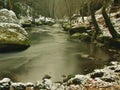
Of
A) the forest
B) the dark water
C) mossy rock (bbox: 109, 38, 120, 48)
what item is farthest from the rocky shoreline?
mossy rock (bbox: 109, 38, 120, 48)

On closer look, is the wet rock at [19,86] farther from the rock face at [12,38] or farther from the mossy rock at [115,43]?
the mossy rock at [115,43]

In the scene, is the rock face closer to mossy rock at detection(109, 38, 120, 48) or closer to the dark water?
the dark water

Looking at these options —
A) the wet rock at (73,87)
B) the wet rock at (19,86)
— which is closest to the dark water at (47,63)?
the wet rock at (19,86)

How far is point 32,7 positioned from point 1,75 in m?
63.0

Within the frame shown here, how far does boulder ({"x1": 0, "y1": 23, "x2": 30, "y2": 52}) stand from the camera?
2012 cm

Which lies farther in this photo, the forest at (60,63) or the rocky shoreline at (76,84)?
the forest at (60,63)

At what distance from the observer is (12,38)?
20609 mm

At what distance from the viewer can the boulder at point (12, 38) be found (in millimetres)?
20125

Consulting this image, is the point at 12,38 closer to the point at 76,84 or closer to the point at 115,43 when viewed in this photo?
the point at 115,43

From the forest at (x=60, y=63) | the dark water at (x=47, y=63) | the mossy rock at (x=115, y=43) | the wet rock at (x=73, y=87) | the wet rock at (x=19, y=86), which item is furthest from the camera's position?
the mossy rock at (x=115, y=43)

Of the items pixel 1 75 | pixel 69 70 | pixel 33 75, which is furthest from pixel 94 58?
pixel 1 75

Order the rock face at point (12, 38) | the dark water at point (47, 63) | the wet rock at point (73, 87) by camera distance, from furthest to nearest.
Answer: the rock face at point (12, 38) < the dark water at point (47, 63) < the wet rock at point (73, 87)

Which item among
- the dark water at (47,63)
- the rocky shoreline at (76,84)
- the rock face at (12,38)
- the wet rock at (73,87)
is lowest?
the dark water at (47,63)

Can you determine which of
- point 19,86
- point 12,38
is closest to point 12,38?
point 12,38
